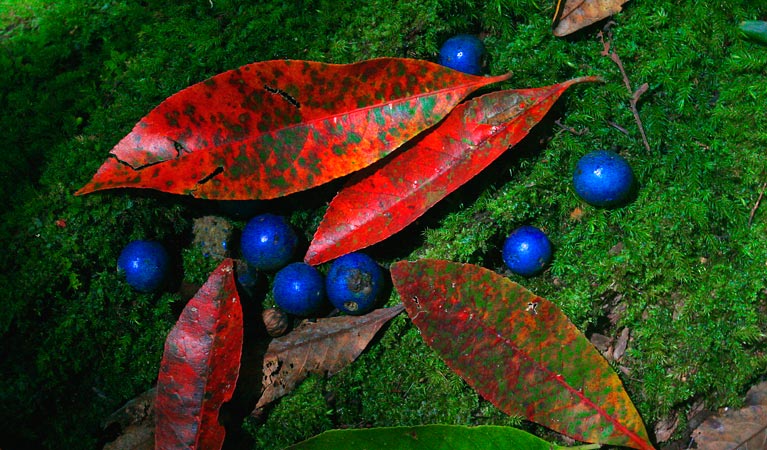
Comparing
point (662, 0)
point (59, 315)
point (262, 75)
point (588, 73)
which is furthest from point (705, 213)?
point (59, 315)

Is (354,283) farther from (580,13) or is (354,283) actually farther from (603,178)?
(580,13)

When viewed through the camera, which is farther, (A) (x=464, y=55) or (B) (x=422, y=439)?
(A) (x=464, y=55)

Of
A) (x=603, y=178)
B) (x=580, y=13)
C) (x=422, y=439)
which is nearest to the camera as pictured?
(x=422, y=439)

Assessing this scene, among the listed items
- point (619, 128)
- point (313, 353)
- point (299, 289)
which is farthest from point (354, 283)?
point (619, 128)

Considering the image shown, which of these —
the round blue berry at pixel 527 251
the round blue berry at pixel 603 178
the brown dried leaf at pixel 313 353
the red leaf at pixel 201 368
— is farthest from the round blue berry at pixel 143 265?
the round blue berry at pixel 603 178

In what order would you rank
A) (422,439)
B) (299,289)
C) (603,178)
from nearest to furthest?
1. (422,439)
2. (603,178)
3. (299,289)

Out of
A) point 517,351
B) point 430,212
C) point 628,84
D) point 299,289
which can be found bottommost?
point 517,351

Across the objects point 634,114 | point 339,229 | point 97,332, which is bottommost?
point 97,332

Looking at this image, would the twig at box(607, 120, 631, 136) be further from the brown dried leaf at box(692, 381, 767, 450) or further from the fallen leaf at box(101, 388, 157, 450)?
the fallen leaf at box(101, 388, 157, 450)

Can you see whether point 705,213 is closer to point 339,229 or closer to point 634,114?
point 634,114
